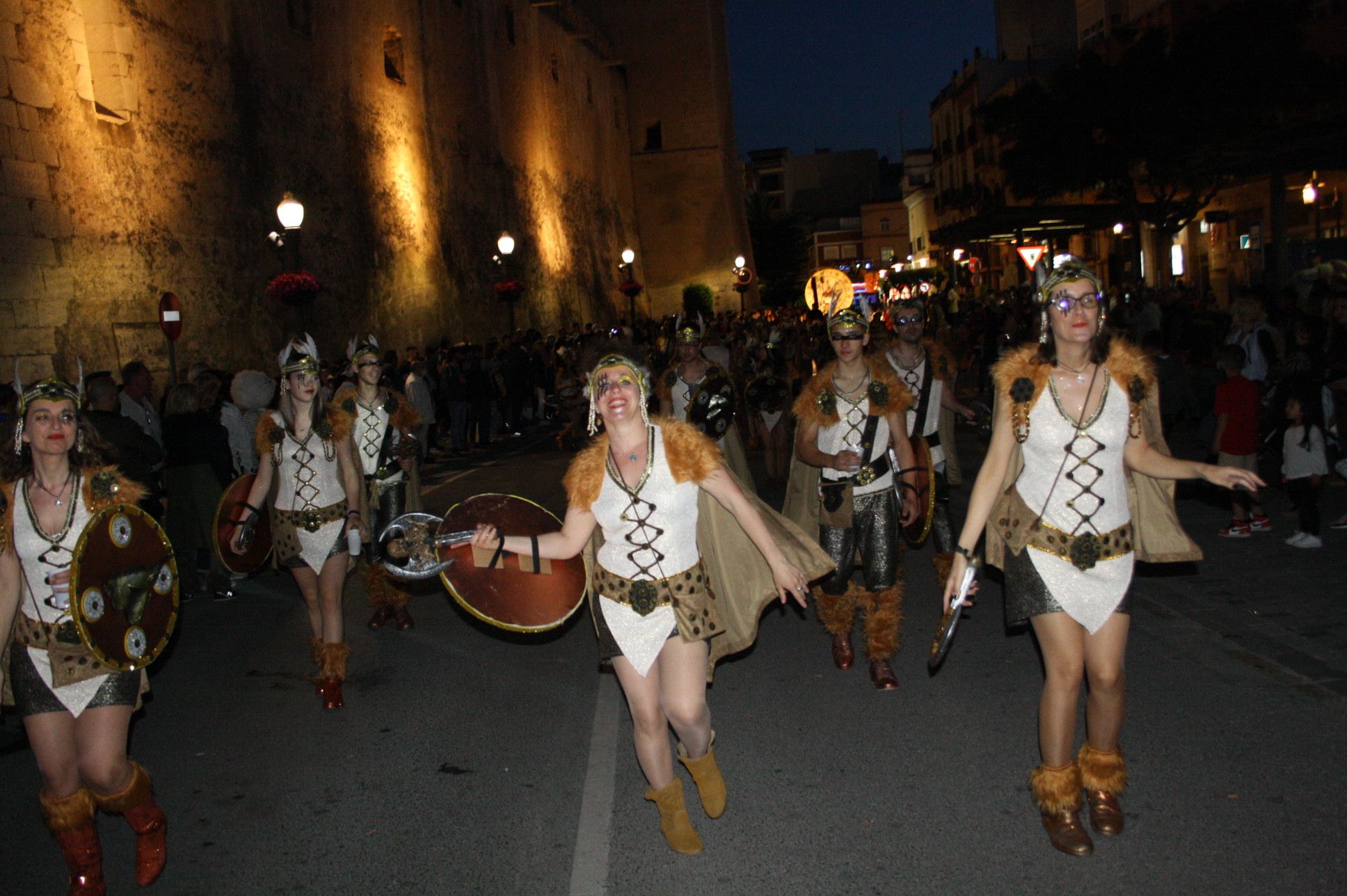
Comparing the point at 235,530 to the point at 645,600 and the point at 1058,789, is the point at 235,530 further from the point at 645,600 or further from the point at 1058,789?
the point at 1058,789

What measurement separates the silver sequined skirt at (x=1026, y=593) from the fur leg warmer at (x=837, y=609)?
7.38 feet

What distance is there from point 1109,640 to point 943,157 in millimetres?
74006

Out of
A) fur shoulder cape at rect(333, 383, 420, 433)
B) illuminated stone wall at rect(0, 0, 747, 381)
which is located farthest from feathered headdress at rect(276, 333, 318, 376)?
illuminated stone wall at rect(0, 0, 747, 381)

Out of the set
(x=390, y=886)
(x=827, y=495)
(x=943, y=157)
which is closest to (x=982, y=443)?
(x=827, y=495)

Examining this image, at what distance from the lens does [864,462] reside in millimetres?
6281

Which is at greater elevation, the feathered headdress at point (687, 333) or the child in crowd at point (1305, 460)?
the feathered headdress at point (687, 333)

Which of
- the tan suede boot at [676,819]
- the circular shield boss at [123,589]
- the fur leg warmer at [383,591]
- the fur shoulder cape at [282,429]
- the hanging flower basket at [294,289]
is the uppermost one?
the hanging flower basket at [294,289]

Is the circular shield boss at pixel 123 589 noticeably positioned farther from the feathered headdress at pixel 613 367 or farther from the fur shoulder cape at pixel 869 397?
the fur shoulder cape at pixel 869 397

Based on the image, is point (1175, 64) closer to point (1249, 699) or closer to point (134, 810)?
point (1249, 699)

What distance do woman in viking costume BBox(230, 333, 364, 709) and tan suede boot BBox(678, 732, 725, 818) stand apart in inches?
104

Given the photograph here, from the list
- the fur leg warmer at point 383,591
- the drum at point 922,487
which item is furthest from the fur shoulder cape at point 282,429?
the drum at point 922,487

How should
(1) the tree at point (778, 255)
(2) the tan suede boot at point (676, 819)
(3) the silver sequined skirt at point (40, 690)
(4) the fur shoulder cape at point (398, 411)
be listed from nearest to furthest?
1. (3) the silver sequined skirt at point (40, 690)
2. (2) the tan suede boot at point (676, 819)
3. (4) the fur shoulder cape at point (398, 411)
4. (1) the tree at point (778, 255)

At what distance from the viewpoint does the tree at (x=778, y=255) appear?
78250 millimetres

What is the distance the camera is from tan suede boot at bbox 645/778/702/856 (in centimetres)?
435
